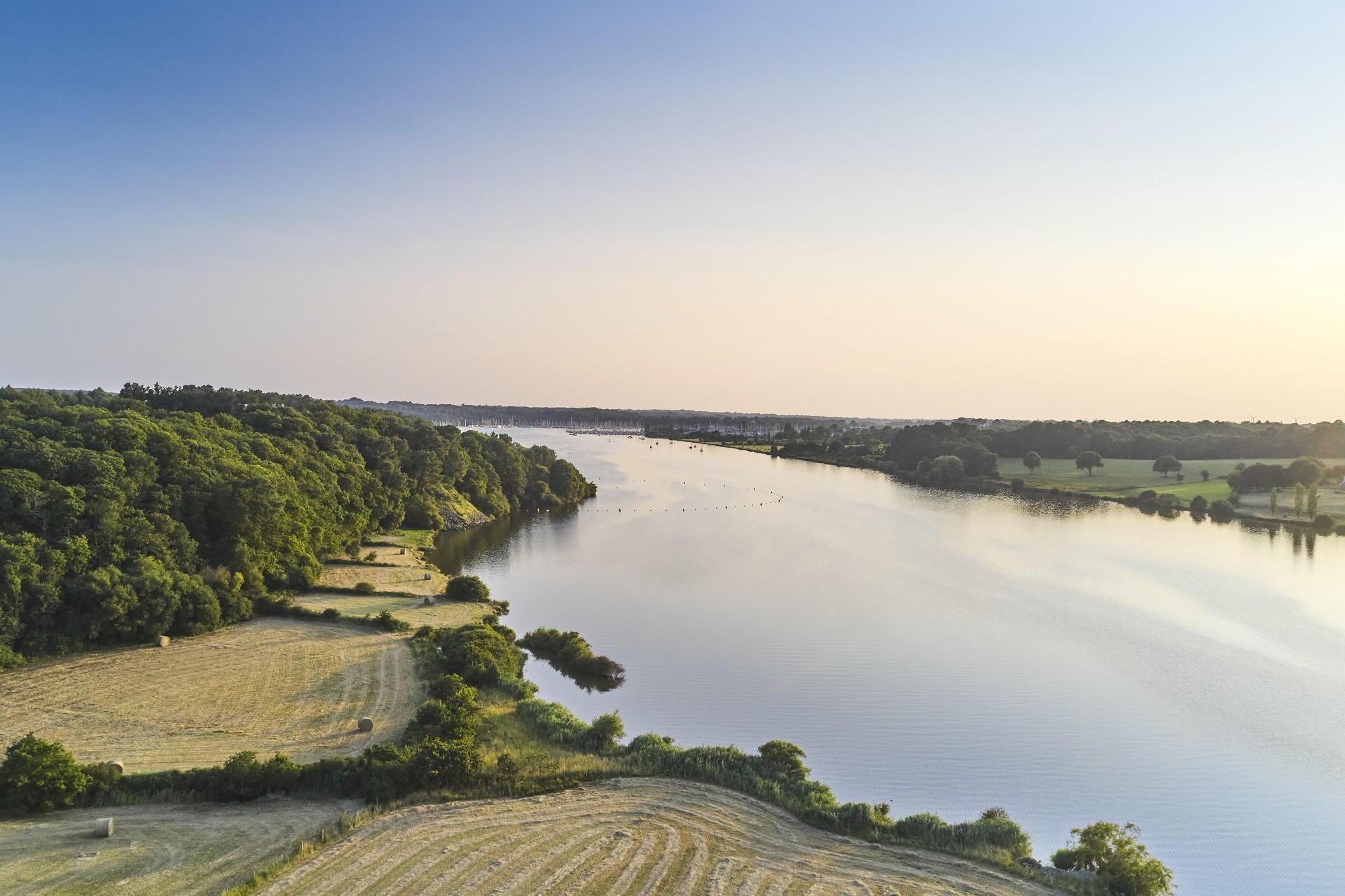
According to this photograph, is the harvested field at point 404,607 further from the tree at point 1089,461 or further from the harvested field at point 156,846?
the tree at point 1089,461

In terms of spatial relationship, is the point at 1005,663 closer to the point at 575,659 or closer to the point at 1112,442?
the point at 575,659

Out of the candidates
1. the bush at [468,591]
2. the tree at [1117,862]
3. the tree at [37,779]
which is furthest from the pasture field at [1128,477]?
the tree at [37,779]

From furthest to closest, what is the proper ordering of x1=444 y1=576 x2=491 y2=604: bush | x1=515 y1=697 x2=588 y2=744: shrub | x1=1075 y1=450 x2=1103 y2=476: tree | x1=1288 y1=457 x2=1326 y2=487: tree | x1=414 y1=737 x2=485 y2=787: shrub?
x1=1075 y1=450 x2=1103 y2=476: tree → x1=1288 y1=457 x2=1326 y2=487: tree → x1=444 y1=576 x2=491 y2=604: bush → x1=515 y1=697 x2=588 y2=744: shrub → x1=414 y1=737 x2=485 y2=787: shrub

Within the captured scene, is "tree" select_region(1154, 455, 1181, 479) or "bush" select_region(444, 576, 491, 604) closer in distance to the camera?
"bush" select_region(444, 576, 491, 604)

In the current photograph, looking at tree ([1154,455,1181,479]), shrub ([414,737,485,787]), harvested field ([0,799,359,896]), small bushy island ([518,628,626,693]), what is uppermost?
tree ([1154,455,1181,479])

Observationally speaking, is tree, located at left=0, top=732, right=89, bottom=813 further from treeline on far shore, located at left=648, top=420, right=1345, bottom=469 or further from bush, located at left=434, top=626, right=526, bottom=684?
treeline on far shore, located at left=648, top=420, right=1345, bottom=469

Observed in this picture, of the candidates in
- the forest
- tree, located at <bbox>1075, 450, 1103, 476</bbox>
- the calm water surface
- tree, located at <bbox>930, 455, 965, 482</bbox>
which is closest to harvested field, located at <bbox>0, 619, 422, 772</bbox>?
the forest
